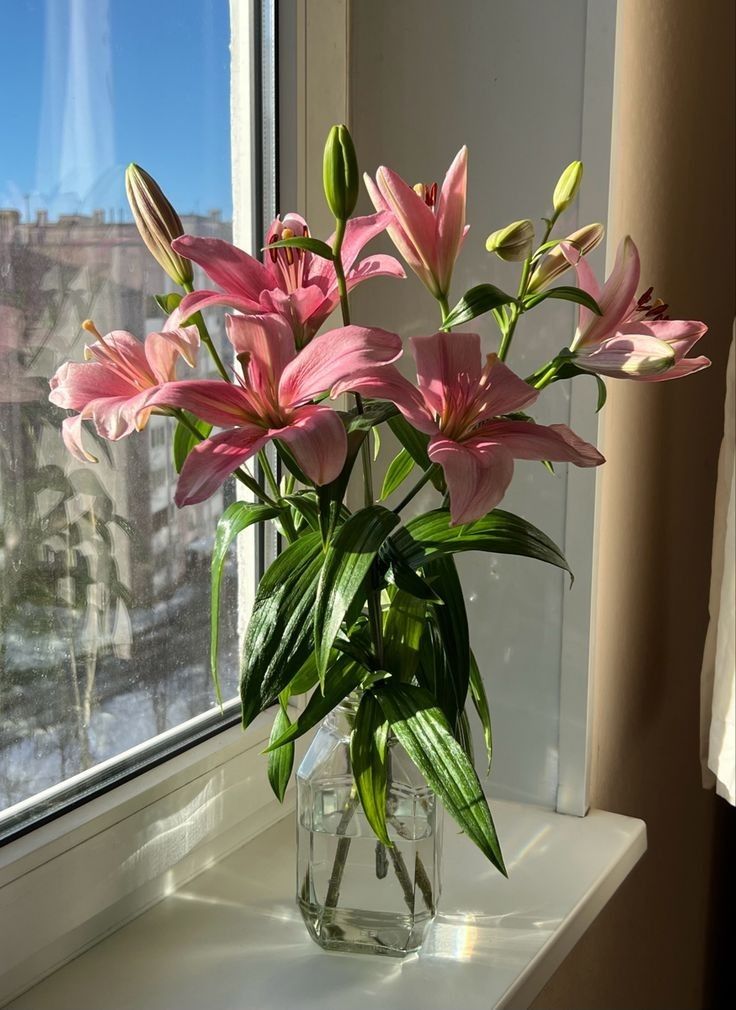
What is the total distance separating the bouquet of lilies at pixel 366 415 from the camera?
20.9 inches

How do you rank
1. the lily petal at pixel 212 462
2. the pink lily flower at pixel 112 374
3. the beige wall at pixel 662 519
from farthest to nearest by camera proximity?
the beige wall at pixel 662 519
the pink lily flower at pixel 112 374
the lily petal at pixel 212 462

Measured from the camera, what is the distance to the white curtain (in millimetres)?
1095

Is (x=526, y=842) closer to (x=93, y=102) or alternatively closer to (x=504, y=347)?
(x=504, y=347)

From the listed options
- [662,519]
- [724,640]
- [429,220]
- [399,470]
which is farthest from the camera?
[662,519]

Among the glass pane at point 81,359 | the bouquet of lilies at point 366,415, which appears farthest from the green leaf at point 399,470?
the glass pane at point 81,359

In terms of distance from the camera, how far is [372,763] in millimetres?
660

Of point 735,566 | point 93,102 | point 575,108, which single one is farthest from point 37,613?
point 735,566

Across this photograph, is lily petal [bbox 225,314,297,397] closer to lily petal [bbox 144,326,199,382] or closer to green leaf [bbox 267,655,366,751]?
lily petal [bbox 144,326,199,382]

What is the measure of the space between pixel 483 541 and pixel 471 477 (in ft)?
0.41

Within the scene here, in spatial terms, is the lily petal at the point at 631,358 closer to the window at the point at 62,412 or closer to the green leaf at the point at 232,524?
the green leaf at the point at 232,524

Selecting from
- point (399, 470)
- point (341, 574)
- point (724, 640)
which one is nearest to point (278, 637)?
point (341, 574)

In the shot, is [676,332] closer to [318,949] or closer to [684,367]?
[684,367]

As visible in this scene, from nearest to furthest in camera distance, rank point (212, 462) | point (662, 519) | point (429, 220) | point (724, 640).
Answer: point (212, 462) → point (429, 220) → point (724, 640) → point (662, 519)

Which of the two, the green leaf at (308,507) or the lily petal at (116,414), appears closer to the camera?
the lily petal at (116,414)
